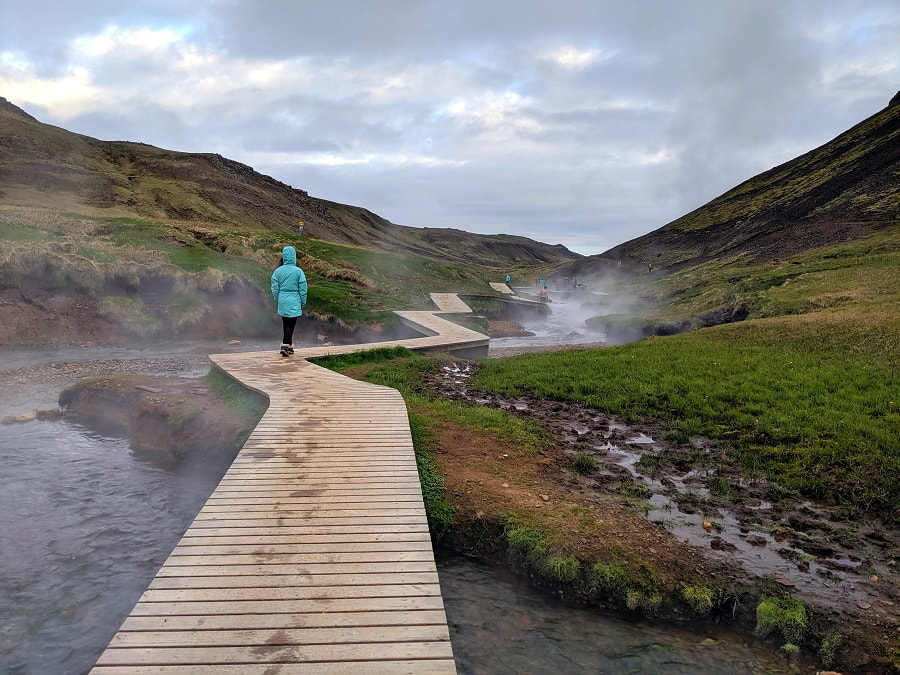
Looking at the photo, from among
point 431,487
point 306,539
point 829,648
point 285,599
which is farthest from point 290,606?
point 829,648

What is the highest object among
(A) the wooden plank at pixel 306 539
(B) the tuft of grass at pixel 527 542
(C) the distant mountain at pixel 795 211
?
(C) the distant mountain at pixel 795 211

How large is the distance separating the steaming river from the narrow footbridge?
1.18 meters

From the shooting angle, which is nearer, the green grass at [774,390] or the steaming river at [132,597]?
the steaming river at [132,597]

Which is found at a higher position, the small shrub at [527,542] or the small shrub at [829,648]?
the small shrub at [527,542]

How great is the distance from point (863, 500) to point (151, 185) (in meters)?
68.8

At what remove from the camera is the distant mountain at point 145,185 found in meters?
47.0

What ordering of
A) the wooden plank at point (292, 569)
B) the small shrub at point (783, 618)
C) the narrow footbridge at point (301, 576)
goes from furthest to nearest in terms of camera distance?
the small shrub at point (783, 618) < the wooden plank at point (292, 569) < the narrow footbridge at point (301, 576)

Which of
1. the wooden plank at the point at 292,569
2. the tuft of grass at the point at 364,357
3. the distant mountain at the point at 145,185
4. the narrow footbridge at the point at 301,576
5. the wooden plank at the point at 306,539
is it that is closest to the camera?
the narrow footbridge at the point at 301,576

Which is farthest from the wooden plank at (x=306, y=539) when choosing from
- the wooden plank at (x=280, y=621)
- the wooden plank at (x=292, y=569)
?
the wooden plank at (x=280, y=621)

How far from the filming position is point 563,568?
568 cm

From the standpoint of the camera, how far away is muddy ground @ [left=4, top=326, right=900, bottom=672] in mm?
5332

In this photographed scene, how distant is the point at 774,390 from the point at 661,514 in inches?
205

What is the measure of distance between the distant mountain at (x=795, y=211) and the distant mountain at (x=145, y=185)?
39.1m

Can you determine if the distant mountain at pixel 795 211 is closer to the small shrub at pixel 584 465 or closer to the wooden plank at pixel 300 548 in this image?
the small shrub at pixel 584 465
